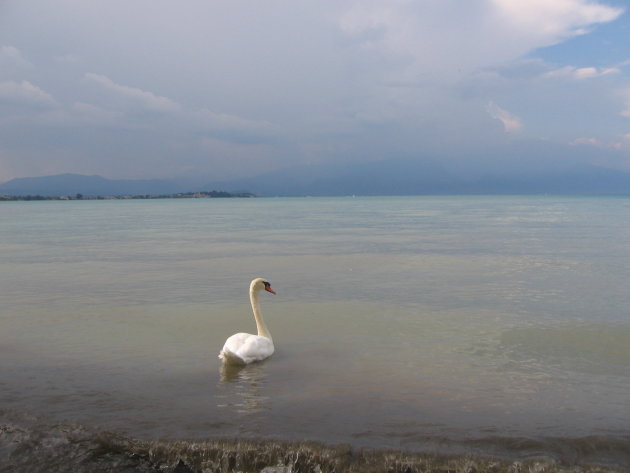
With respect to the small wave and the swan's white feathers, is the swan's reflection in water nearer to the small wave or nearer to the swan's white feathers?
the swan's white feathers

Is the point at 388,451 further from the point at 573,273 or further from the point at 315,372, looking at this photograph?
the point at 573,273

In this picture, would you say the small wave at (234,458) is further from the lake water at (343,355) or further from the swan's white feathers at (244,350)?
the swan's white feathers at (244,350)

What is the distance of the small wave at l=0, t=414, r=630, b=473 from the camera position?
5547 mm

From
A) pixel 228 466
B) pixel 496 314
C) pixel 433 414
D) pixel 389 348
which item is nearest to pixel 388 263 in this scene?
pixel 496 314

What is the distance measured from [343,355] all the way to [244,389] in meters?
2.13

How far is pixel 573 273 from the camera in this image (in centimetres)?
1777

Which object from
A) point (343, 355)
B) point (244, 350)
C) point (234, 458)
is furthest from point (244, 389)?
point (343, 355)

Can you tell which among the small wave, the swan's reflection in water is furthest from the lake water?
the small wave

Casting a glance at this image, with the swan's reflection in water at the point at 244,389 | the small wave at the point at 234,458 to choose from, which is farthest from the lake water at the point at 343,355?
the small wave at the point at 234,458

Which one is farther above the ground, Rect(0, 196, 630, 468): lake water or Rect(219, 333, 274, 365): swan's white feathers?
Rect(219, 333, 274, 365): swan's white feathers

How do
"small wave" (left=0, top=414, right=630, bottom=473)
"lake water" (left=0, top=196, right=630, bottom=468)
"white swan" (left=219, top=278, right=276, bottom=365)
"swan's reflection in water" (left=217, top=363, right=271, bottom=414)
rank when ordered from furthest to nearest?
"white swan" (left=219, top=278, right=276, bottom=365) < "swan's reflection in water" (left=217, top=363, right=271, bottom=414) < "lake water" (left=0, top=196, right=630, bottom=468) < "small wave" (left=0, top=414, right=630, bottom=473)

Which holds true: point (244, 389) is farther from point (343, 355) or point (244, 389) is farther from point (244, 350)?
point (343, 355)

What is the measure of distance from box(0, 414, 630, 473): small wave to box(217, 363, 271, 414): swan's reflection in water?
3.14 feet

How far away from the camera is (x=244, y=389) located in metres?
7.53
